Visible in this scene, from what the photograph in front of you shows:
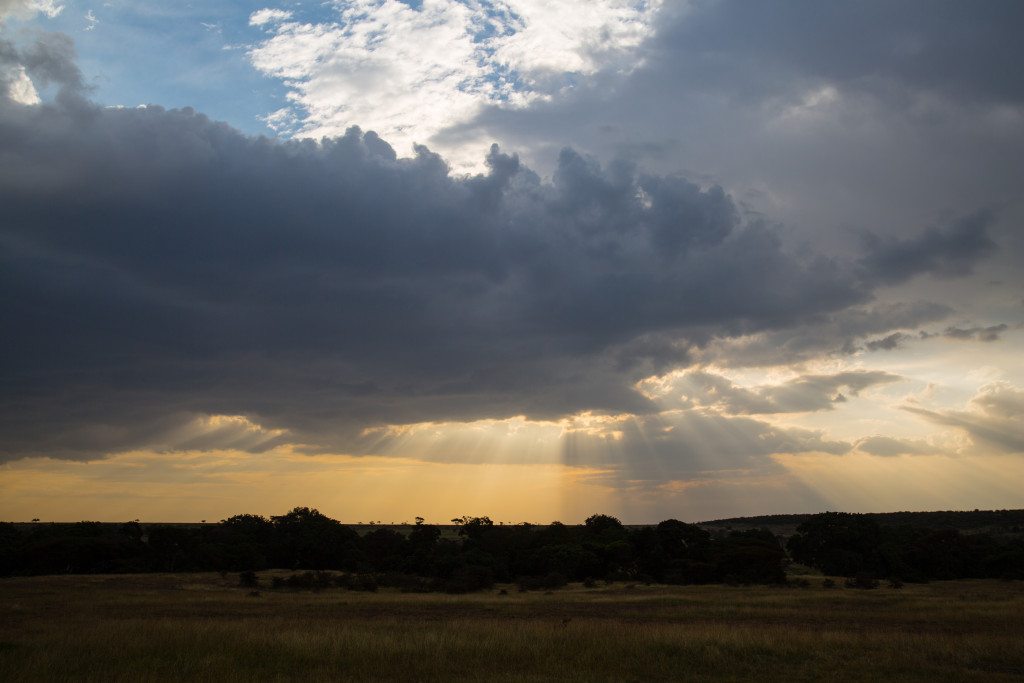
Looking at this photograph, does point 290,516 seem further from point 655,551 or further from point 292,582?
point 655,551

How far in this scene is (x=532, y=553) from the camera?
233 feet

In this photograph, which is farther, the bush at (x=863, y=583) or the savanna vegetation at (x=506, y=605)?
the bush at (x=863, y=583)

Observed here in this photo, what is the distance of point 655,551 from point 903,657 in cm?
5171

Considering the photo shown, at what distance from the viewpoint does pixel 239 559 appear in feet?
228

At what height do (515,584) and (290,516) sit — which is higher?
(290,516)

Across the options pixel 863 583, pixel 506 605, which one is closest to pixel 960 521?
pixel 863 583

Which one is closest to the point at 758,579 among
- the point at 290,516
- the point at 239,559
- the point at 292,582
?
the point at 292,582

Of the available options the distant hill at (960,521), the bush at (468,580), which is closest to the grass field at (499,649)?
the bush at (468,580)

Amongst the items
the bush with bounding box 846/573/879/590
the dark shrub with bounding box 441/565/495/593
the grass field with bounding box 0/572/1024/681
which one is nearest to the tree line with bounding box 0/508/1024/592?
the dark shrub with bounding box 441/565/495/593

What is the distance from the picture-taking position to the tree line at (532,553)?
63.2 metres

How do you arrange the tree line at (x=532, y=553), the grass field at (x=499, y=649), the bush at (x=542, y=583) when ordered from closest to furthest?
1. the grass field at (x=499, y=649)
2. the bush at (x=542, y=583)
3. the tree line at (x=532, y=553)

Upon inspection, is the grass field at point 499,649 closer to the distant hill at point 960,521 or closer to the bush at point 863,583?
the bush at point 863,583

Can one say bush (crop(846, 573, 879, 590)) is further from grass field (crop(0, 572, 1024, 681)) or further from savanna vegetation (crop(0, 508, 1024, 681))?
grass field (crop(0, 572, 1024, 681))

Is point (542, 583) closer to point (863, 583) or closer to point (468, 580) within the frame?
point (468, 580)
